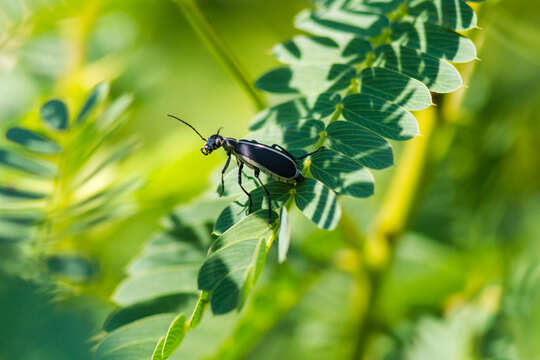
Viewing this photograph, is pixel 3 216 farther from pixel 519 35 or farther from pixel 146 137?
pixel 519 35

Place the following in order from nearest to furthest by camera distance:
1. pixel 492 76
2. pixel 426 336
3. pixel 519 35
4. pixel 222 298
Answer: pixel 222 298
pixel 426 336
pixel 519 35
pixel 492 76

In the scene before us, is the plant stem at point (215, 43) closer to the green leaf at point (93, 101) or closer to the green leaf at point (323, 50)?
the green leaf at point (323, 50)

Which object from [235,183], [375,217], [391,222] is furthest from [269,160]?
[375,217]

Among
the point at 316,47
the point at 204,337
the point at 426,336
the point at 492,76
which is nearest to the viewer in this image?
the point at 316,47

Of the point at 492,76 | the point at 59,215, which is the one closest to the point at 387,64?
the point at 59,215

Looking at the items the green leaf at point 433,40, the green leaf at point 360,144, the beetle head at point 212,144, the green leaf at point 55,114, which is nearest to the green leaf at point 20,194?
the green leaf at point 55,114

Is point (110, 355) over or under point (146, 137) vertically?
under

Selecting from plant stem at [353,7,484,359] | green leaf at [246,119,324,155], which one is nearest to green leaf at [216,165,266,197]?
green leaf at [246,119,324,155]

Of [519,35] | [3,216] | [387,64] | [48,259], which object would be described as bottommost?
[519,35]
